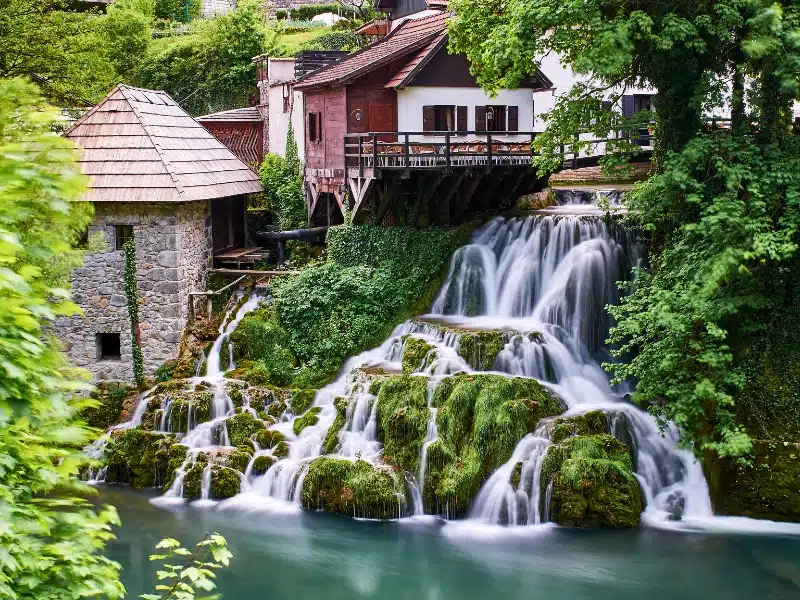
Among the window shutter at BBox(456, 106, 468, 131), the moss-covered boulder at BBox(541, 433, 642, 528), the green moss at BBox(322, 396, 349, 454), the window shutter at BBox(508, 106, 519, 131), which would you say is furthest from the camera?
the window shutter at BBox(508, 106, 519, 131)

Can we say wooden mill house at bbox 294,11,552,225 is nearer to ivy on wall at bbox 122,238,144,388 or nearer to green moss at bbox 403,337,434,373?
green moss at bbox 403,337,434,373

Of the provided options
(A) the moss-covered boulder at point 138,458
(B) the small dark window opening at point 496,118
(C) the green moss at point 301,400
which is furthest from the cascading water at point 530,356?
(B) the small dark window opening at point 496,118

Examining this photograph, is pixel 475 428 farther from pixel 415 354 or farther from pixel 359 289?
pixel 359 289

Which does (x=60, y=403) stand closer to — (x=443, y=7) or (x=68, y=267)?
(x=68, y=267)

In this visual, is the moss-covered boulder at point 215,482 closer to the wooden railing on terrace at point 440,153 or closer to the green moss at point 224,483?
the green moss at point 224,483

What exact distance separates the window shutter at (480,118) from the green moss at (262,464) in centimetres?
1038

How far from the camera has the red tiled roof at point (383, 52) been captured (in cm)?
2538

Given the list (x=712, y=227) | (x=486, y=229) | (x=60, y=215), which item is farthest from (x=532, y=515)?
(x=60, y=215)

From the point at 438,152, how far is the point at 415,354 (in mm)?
5136

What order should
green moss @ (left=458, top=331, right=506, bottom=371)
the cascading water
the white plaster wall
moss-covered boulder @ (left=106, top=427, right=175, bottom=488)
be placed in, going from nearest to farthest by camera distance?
the cascading water → green moss @ (left=458, top=331, right=506, bottom=371) → moss-covered boulder @ (left=106, top=427, right=175, bottom=488) → the white plaster wall

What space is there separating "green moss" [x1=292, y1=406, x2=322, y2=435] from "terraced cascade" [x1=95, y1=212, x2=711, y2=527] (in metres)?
0.04

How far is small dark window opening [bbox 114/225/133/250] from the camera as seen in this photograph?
23.7m

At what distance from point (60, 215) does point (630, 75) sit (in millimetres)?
15017

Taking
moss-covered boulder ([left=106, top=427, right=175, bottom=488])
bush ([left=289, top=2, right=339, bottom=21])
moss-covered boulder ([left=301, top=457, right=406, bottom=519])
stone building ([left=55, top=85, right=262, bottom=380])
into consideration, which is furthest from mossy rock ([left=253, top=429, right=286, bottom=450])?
bush ([left=289, top=2, right=339, bottom=21])
